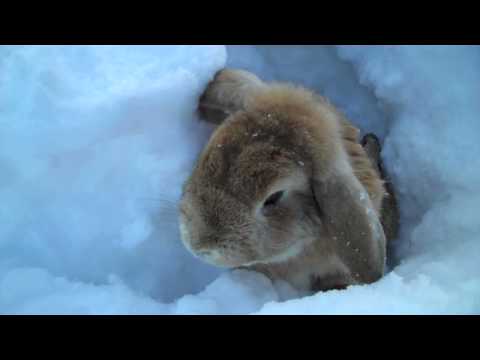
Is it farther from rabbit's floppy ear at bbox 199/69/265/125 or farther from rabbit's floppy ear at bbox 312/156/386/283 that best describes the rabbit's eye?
rabbit's floppy ear at bbox 199/69/265/125

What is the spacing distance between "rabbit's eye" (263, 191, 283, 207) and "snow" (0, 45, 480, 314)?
46 centimetres

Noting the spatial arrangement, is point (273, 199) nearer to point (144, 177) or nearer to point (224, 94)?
point (144, 177)

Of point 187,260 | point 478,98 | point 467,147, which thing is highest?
point 478,98

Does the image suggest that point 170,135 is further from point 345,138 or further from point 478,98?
point 478,98

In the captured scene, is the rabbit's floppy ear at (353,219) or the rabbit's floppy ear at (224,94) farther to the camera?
the rabbit's floppy ear at (224,94)

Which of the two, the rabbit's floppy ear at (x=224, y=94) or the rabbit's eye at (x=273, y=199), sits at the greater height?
the rabbit's floppy ear at (x=224, y=94)

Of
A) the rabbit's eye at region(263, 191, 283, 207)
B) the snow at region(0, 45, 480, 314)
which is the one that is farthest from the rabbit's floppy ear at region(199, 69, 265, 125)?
the rabbit's eye at region(263, 191, 283, 207)

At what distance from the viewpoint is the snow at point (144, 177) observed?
7.73 feet

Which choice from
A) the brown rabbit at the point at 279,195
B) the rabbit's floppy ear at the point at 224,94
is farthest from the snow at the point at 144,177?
the brown rabbit at the point at 279,195

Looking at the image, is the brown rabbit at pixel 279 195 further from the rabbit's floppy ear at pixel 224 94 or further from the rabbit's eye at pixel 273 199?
the rabbit's floppy ear at pixel 224 94

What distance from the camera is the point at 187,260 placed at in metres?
2.88

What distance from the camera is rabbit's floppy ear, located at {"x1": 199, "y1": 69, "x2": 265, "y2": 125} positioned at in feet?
9.99
